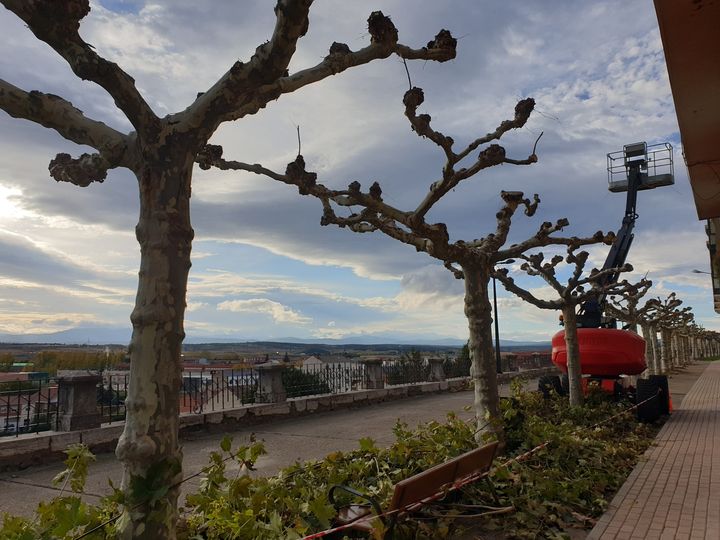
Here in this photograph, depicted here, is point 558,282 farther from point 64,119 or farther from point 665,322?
point 665,322

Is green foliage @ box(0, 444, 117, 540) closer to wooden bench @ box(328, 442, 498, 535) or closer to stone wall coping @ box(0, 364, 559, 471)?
wooden bench @ box(328, 442, 498, 535)

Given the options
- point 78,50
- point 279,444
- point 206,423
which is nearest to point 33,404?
point 206,423

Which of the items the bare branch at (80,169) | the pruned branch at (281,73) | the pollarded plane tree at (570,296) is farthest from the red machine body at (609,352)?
the bare branch at (80,169)

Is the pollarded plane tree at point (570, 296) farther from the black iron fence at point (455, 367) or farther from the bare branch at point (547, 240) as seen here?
the black iron fence at point (455, 367)

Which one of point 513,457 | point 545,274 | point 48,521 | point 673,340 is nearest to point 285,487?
point 48,521

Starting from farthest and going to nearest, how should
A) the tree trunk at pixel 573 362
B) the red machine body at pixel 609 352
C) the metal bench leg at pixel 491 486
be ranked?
the red machine body at pixel 609 352
the tree trunk at pixel 573 362
the metal bench leg at pixel 491 486

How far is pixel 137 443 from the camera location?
9.62 ft

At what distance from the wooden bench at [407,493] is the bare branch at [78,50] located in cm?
308

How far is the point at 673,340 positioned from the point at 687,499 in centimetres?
4095

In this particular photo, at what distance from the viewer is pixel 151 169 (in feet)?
10.3

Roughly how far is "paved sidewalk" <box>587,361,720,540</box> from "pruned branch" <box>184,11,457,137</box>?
4.64 metres

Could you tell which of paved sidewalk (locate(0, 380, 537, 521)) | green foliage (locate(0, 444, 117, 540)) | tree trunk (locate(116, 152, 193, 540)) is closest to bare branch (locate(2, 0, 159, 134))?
tree trunk (locate(116, 152, 193, 540))

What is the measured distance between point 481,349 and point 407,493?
3.76 m

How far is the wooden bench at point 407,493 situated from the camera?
154 inches
